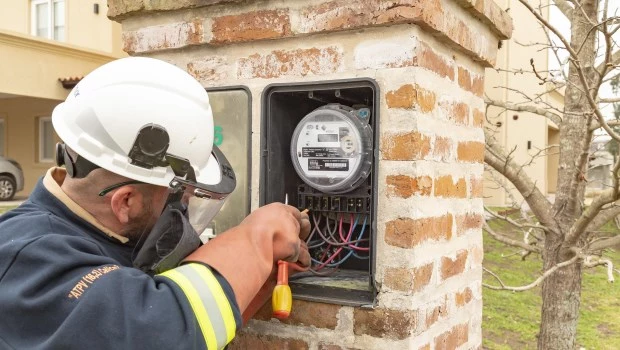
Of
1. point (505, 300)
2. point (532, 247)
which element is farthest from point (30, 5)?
point (532, 247)

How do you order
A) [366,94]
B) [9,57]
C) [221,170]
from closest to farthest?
[221,170] → [366,94] → [9,57]

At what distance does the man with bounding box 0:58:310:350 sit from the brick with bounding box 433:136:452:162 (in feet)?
1.41

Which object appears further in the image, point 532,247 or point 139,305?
point 532,247

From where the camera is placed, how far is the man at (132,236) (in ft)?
3.70

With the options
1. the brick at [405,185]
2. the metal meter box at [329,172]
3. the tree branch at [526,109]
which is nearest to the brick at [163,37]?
the metal meter box at [329,172]

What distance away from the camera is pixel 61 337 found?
1098 millimetres

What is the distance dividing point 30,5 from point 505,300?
12962 mm

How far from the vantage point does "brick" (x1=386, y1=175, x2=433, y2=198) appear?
1.51 meters

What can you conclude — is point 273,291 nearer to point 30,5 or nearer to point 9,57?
point 9,57

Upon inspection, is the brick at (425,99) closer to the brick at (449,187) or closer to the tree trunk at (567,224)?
the brick at (449,187)

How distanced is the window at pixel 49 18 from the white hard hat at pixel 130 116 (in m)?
14.3

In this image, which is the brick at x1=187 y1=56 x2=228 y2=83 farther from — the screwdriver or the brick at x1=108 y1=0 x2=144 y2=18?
the screwdriver

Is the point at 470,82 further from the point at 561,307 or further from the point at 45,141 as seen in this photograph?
the point at 45,141

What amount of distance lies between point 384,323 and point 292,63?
0.72 m
